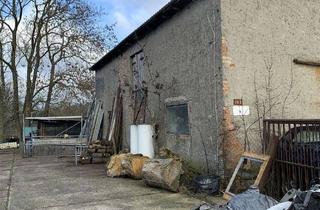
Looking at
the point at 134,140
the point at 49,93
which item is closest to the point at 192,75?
the point at 134,140

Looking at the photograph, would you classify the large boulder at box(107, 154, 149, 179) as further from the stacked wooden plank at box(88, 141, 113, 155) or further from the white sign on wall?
the stacked wooden plank at box(88, 141, 113, 155)

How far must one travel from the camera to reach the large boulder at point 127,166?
32.1 feet

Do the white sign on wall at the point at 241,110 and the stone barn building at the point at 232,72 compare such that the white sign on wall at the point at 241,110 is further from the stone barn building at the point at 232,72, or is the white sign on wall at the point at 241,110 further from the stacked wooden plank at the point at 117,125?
the stacked wooden plank at the point at 117,125

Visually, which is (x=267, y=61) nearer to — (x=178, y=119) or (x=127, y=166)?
(x=178, y=119)

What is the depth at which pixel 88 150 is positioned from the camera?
47.2ft

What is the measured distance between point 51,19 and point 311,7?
2232 centimetres

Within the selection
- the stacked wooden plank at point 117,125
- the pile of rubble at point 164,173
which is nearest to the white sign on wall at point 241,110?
the pile of rubble at point 164,173

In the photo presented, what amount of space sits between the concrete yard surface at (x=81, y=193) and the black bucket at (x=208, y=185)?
39cm

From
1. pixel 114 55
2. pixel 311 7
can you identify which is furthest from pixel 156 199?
pixel 114 55

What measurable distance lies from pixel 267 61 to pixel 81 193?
4.94 metres

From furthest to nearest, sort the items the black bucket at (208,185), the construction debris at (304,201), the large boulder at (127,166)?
the large boulder at (127,166) → the black bucket at (208,185) → the construction debris at (304,201)

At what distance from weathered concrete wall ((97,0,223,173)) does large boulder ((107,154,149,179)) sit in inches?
42.6

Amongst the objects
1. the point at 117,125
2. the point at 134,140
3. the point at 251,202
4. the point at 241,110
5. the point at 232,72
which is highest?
the point at 232,72

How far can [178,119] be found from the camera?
33.7 feet
